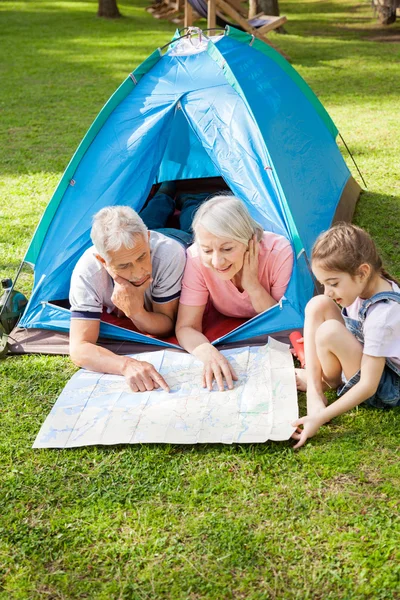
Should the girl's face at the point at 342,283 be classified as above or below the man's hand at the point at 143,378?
above

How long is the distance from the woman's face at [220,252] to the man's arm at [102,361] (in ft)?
1.51

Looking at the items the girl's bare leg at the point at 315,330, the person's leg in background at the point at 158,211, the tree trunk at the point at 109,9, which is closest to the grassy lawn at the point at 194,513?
the girl's bare leg at the point at 315,330

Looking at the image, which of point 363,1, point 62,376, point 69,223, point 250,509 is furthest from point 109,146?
point 363,1

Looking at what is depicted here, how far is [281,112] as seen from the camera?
358 cm

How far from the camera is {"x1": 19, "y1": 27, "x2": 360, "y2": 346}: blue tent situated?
3.07 meters

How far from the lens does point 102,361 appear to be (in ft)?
9.00

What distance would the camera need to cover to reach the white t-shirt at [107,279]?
110 inches

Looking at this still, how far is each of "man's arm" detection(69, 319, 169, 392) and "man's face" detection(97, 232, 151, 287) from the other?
26cm

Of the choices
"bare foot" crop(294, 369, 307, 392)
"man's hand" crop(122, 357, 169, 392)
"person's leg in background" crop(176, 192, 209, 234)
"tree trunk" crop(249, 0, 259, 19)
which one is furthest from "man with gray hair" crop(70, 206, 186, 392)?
"tree trunk" crop(249, 0, 259, 19)

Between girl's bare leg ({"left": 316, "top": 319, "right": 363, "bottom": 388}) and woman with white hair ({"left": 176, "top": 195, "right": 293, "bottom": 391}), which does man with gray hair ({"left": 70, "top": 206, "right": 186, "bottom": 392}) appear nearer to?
woman with white hair ({"left": 176, "top": 195, "right": 293, "bottom": 391})

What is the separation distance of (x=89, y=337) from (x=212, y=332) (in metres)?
0.54

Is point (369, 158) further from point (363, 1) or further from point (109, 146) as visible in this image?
point (363, 1)

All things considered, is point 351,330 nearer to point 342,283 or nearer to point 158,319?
point 342,283

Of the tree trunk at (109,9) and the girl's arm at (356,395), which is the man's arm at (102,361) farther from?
the tree trunk at (109,9)
